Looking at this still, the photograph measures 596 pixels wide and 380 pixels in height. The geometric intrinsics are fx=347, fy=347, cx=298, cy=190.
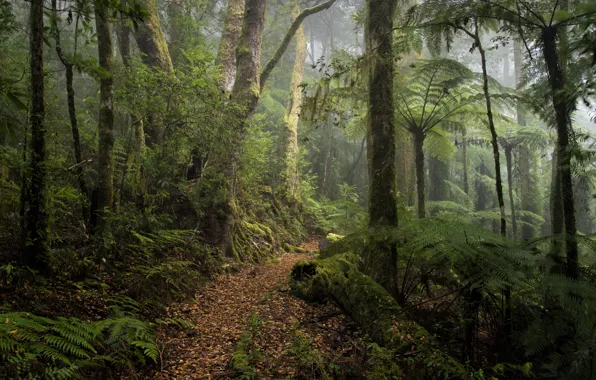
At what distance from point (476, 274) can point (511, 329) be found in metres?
0.78

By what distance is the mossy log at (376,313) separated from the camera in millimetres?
2734

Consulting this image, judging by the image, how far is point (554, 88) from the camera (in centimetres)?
400

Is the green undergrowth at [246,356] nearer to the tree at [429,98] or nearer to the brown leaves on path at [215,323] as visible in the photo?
the brown leaves on path at [215,323]

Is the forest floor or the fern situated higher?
the fern

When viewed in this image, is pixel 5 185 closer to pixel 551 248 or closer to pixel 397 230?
pixel 397 230

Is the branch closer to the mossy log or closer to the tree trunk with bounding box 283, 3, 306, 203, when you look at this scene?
the tree trunk with bounding box 283, 3, 306, 203

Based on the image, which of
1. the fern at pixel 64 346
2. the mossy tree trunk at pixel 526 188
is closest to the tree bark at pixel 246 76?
the fern at pixel 64 346

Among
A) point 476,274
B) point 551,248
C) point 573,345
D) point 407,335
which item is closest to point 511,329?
point 573,345

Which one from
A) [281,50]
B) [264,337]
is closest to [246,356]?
[264,337]

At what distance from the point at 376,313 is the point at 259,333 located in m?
1.22

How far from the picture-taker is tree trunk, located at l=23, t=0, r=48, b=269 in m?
3.21

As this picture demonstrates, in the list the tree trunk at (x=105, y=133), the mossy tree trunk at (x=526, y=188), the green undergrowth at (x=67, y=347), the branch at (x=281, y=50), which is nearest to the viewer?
the green undergrowth at (x=67, y=347)

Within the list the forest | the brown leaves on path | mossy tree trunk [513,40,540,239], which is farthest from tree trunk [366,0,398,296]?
mossy tree trunk [513,40,540,239]

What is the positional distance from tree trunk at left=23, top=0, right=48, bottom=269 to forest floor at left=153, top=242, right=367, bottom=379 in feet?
4.99
